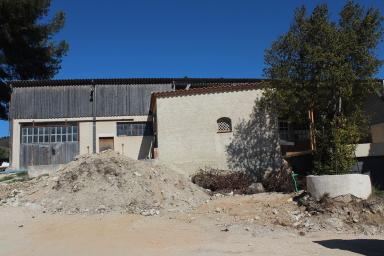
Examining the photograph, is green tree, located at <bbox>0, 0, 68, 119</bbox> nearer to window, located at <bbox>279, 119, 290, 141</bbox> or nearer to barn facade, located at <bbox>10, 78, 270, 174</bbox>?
barn facade, located at <bbox>10, 78, 270, 174</bbox>

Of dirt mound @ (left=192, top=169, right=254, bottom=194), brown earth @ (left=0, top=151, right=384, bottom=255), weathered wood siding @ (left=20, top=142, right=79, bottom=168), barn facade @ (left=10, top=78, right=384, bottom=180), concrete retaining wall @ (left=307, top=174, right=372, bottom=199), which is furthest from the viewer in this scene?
weathered wood siding @ (left=20, top=142, right=79, bottom=168)

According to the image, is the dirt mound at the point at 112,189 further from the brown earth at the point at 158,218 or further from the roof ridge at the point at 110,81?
the roof ridge at the point at 110,81

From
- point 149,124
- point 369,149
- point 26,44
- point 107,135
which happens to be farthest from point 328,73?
point 26,44

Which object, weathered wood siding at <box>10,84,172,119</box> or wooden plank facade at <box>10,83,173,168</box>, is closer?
wooden plank facade at <box>10,83,173,168</box>

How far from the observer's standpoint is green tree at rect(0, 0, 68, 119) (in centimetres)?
2872

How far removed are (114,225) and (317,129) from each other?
9.34 meters

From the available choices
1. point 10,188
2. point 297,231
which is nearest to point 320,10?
point 297,231

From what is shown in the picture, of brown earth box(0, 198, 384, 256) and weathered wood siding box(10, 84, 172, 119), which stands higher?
weathered wood siding box(10, 84, 172, 119)

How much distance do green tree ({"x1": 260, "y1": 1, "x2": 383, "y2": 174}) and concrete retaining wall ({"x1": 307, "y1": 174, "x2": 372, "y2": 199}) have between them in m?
2.16

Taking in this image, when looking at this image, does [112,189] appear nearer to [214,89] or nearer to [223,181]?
[223,181]

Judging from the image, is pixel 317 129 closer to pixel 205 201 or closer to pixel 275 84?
pixel 275 84

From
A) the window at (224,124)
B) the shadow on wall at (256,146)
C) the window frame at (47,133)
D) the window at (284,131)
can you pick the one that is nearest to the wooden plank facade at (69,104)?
the window frame at (47,133)

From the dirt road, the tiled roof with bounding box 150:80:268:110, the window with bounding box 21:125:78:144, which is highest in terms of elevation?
the tiled roof with bounding box 150:80:268:110

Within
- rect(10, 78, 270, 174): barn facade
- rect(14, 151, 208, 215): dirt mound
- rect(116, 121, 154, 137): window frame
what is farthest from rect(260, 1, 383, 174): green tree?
rect(116, 121, 154, 137): window frame
